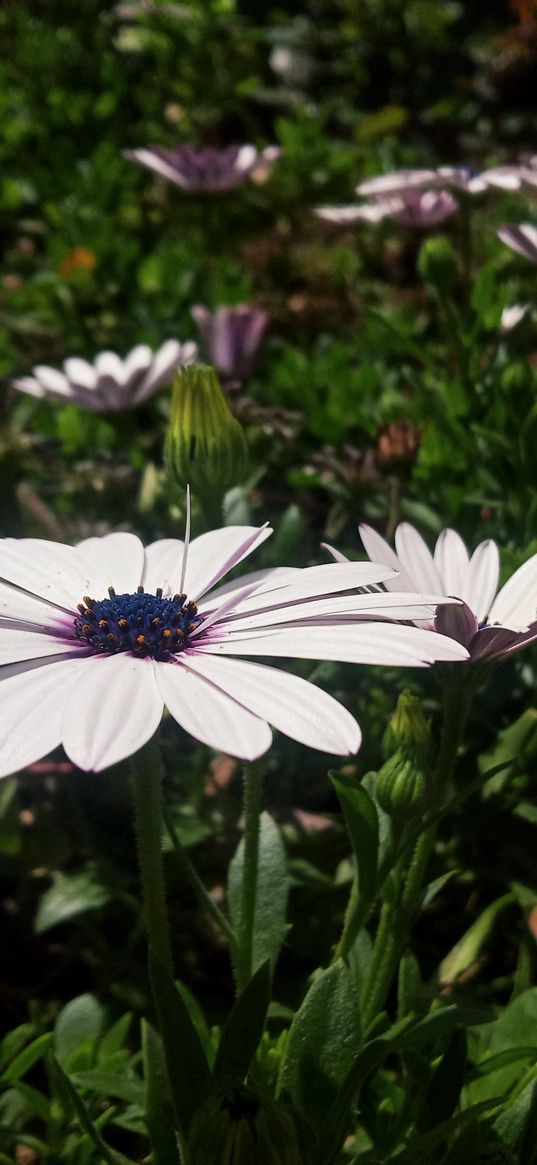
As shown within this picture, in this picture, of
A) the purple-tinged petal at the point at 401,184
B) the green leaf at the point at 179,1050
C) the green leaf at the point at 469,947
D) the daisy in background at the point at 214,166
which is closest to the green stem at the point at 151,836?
the green leaf at the point at 179,1050

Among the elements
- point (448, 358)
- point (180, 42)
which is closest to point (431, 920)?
point (448, 358)

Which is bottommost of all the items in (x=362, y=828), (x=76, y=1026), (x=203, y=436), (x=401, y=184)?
(x=76, y=1026)

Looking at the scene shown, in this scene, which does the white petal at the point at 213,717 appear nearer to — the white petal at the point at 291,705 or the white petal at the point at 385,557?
the white petal at the point at 291,705

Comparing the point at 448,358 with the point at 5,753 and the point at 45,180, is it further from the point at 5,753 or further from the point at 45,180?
the point at 5,753

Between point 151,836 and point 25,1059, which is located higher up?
point 151,836

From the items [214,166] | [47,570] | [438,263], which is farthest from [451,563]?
[214,166]

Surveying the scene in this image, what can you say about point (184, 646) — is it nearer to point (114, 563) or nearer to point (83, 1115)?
point (114, 563)

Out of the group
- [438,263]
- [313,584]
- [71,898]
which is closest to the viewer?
[313,584]
